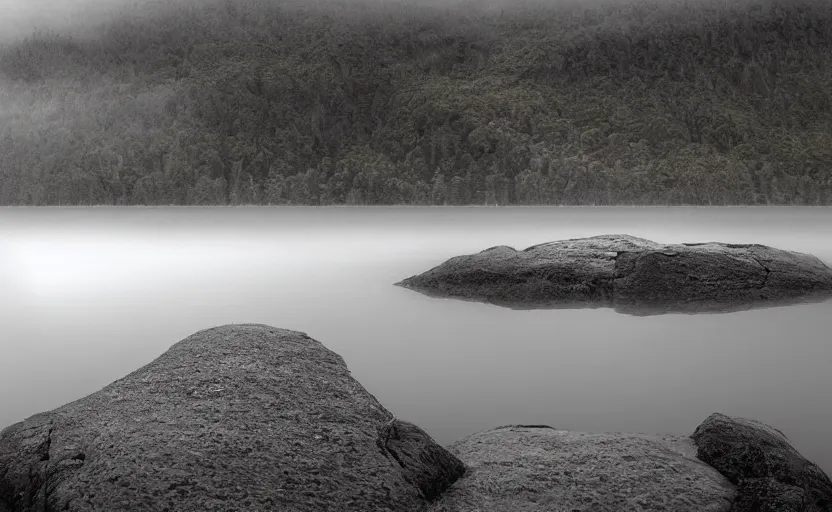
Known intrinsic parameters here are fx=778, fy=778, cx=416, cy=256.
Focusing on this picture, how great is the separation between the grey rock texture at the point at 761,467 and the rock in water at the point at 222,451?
5.86 feet

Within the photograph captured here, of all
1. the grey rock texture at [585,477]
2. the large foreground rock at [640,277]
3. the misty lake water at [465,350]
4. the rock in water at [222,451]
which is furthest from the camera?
the large foreground rock at [640,277]

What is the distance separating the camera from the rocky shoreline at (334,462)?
4598 millimetres

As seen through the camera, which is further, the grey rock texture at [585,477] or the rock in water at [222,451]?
the grey rock texture at [585,477]

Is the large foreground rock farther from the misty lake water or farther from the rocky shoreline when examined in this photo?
the rocky shoreline

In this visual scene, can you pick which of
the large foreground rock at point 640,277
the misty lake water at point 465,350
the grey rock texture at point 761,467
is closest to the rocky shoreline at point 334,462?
the grey rock texture at point 761,467

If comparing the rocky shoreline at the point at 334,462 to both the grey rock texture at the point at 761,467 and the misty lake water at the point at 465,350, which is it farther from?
the misty lake water at the point at 465,350

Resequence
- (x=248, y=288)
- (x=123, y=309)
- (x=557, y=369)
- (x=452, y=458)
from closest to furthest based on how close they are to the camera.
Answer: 1. (x=452, y=458)
2. (x=557, y=369)
3. (x=123, y=309)
4. (x=248, y=288)

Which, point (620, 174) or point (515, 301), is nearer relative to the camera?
point (515, 301)

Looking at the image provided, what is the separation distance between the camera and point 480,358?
10570 mm

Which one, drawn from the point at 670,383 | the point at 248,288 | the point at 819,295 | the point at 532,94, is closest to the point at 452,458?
the point at 670,383

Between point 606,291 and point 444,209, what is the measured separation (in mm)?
84187

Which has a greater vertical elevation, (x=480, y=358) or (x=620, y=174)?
(x=620, y=174)

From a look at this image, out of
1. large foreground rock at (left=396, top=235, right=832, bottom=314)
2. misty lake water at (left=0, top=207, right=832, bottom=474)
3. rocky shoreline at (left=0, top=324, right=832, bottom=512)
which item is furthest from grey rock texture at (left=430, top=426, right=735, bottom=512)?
large foreground rock at (left=396, top=235, right=832, bottom=314)

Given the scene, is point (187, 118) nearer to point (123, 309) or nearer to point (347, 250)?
point (347, 250)
